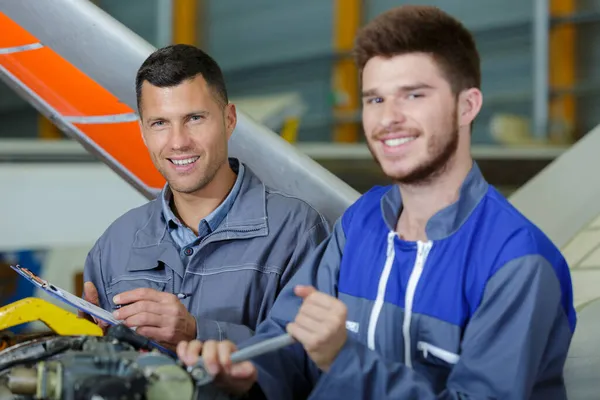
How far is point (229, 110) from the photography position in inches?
52.9

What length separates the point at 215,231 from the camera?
125 centimetres

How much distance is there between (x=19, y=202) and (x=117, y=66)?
1172 millimetres

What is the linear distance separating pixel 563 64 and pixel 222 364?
15.1 feet

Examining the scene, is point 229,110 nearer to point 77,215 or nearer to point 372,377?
point 372,377

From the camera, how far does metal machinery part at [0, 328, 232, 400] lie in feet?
2.46

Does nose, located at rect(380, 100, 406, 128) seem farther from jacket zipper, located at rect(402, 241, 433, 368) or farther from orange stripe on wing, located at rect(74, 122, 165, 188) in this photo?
orange stripe on wing, located at rect(74, 122, 165, 188)

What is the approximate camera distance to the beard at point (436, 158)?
0.91 metres

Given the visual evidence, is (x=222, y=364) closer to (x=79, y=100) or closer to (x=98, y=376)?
(x=98, y=376)

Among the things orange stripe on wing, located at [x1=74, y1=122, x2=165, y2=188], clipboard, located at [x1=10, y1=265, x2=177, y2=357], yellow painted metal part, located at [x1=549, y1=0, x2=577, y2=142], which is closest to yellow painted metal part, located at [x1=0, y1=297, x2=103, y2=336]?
clipboard, located at [x1=10, y1=265, x2=177, y2=357]

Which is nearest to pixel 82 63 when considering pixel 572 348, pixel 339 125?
pixel 572 348

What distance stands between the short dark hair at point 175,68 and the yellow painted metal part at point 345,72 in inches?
177

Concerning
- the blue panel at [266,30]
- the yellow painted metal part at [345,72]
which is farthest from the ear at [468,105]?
the blue panel at [266,30]

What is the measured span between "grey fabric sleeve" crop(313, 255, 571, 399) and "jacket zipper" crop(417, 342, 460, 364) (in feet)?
0.10

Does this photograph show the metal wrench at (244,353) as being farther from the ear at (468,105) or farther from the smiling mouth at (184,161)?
the smiling mouth at (184,161)
